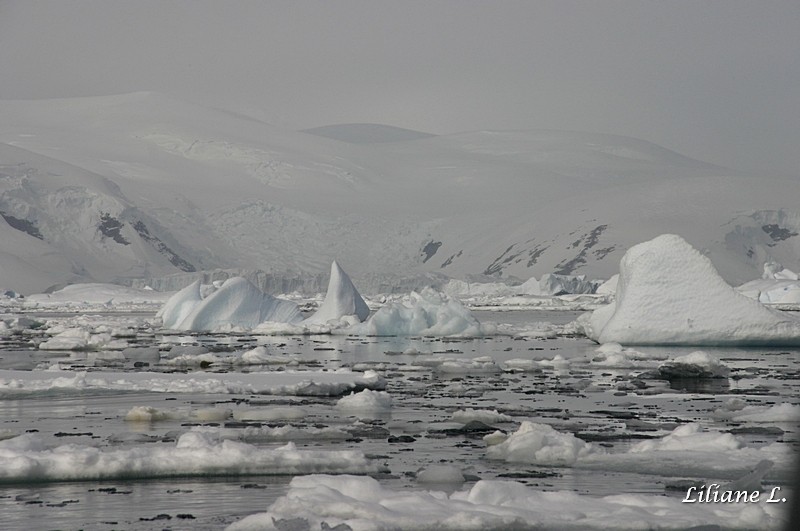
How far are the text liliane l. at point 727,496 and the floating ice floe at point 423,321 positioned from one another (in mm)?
25618

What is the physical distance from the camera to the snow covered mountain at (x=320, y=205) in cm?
11106

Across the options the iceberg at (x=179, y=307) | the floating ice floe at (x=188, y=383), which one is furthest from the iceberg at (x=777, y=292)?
the floating ice floe at (x=188, y=383)

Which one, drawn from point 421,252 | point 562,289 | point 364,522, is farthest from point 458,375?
point 421,252

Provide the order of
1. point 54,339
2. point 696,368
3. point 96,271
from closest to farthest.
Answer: point 696,368
point 54,339
point 96,271

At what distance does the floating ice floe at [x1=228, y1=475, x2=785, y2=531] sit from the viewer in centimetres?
703

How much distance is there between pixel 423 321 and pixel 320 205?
328 feet

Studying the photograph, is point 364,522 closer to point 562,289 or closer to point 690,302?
point 690,302

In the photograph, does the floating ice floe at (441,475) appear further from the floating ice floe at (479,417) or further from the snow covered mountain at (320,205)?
the snow covered mountain at (320,205)

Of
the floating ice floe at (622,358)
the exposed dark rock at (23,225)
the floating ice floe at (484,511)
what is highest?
the exposed dark rock at (23,225)

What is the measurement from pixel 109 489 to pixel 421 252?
121 metres

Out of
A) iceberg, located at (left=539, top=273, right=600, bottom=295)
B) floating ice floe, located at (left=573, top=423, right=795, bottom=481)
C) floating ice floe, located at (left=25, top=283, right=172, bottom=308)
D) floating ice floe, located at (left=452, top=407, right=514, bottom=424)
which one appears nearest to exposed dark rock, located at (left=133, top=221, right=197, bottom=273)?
floating ice floe, located at (left=25, top=283, right=172, bottom=308)

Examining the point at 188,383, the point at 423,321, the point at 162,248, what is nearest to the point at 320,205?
the point at 162,248

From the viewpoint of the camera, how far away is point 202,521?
24.6ft

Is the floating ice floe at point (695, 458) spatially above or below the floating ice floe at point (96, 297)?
above
